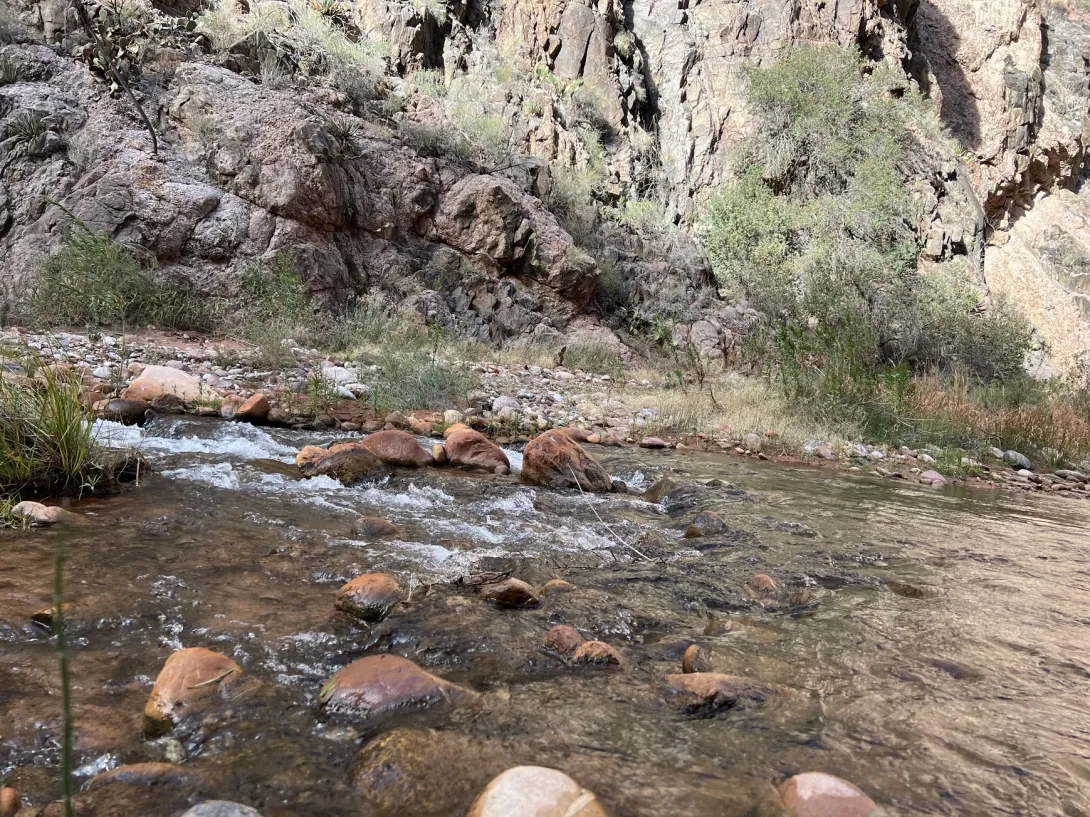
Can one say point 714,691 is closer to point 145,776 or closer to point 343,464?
point 145,776

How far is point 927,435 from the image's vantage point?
268 inches

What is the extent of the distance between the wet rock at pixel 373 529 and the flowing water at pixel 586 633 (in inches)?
2.8

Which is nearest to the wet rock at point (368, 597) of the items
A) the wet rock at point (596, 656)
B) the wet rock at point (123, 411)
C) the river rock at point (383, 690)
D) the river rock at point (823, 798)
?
the river rock at point (383, 690)

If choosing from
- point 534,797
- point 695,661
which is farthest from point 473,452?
point 534,797

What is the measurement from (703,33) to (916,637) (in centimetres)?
1950

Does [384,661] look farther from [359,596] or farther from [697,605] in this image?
[697,605]

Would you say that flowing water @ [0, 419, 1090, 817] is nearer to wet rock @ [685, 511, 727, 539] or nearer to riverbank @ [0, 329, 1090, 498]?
wet rock @ [685, 511, 727, 539]

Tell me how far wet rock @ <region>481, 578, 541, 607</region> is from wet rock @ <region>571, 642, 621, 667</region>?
37cm

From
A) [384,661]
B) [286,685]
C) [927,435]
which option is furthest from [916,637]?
[927,435]

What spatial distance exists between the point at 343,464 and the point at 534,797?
2.83 metres

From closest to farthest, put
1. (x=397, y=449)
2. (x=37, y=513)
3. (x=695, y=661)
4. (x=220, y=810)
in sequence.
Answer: (x=220, y=810), (x=695, y=661), (x=37, y=513), (x=397, y=449)

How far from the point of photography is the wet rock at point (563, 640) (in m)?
1.76

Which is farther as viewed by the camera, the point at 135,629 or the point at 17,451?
Result: the point at 17,451

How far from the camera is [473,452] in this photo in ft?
14.3
